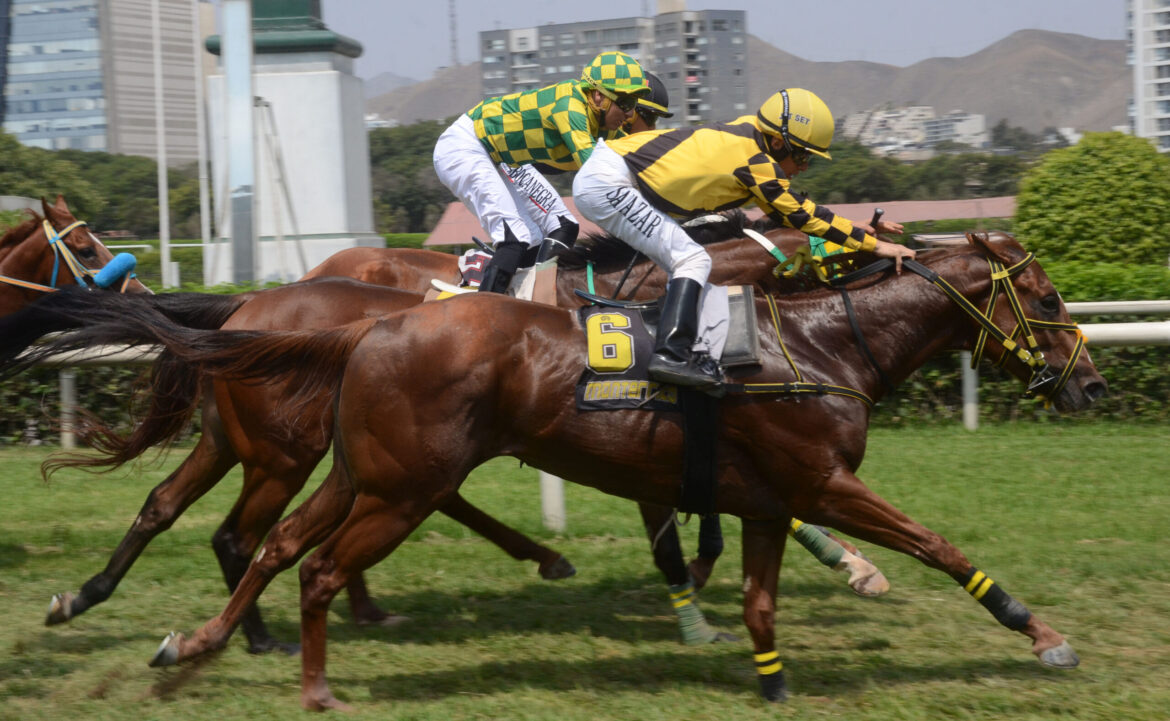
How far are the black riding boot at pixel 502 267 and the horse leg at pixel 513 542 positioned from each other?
36.8 inches

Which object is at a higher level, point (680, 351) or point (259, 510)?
point (680, 351)

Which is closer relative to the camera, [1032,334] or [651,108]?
[1032,334]

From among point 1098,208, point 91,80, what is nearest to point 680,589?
point 1098,208

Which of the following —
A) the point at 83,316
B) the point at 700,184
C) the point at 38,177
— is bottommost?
the point at 83,316

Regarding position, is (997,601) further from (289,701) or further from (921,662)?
(289,701)

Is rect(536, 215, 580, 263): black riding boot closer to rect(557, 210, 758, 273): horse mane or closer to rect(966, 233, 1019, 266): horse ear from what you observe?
rect(557, 210, 758, 273): horse mane

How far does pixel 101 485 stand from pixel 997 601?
5.64m

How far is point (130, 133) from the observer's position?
373ft

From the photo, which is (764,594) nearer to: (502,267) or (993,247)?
(993,247)

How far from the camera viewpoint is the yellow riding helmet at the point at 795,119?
406 centimetres

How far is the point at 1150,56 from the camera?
118 metres

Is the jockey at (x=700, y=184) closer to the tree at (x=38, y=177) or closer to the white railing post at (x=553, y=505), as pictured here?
the white railing post at (x=553, y=505)

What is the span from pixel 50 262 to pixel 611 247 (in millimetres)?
2706

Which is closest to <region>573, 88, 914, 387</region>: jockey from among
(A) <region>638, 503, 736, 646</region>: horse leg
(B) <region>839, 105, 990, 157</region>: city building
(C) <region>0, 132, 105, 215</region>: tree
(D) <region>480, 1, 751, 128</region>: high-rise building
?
(A) <region>638, 503, 736, 646</region>: horse leg
